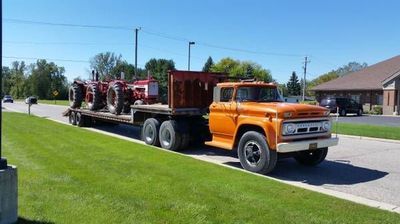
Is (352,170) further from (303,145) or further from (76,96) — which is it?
(76,96)

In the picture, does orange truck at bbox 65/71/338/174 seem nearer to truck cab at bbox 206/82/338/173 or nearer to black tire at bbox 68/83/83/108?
truck cab at bbox 206/82/338/173

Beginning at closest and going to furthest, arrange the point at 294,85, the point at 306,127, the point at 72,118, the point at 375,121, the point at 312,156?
the point at 306,127
the point at 312,156
the point at 72,118
the point at 375,121
the point at 294,85

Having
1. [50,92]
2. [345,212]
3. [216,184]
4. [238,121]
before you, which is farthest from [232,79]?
[50,92]

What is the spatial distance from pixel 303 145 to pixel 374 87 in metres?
42.8

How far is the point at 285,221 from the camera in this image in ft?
18.9

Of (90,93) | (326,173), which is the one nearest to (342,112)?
(90,93)

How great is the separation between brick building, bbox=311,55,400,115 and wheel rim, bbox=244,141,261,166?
1577 inches

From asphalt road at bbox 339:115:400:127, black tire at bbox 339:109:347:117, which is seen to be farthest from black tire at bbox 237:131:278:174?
black tire at bbox 339:109:347:117

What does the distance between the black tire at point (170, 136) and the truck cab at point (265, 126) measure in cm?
180

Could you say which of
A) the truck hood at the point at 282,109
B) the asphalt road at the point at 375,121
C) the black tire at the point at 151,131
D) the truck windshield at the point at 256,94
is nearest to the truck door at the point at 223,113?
the truck windshield at the point at 256,94

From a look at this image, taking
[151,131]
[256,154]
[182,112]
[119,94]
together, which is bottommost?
[256,154]

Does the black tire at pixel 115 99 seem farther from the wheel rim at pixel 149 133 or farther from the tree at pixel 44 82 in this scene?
the tree at pixel 44 82

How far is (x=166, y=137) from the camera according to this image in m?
13.2

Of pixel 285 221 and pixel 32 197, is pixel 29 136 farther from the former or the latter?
pixel 285 221
